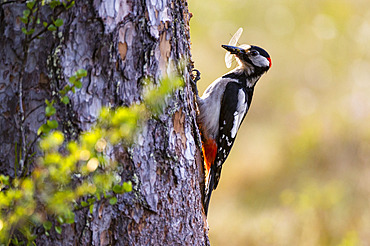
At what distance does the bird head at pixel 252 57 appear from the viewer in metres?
3.77

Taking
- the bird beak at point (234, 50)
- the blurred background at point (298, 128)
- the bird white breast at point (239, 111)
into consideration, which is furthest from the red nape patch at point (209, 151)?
the blurred background at point (298, 128)

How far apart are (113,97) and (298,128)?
5.37m

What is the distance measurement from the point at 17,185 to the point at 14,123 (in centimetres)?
36

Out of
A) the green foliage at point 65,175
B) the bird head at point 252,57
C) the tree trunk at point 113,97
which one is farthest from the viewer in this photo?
the bird head at point 252,57

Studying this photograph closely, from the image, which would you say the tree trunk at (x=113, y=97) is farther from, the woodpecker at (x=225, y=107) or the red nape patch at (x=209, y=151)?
the red nape patch at (x=209, y=151)

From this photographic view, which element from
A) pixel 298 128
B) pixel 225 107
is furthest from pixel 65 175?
pixel 298 128

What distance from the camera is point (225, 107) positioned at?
140 inches

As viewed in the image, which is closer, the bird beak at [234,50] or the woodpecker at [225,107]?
the woodpecker at [225,107]

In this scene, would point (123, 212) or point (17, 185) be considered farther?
point (123, 212)

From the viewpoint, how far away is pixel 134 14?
2059 millimetres

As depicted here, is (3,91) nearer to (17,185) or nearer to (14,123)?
(14,123)

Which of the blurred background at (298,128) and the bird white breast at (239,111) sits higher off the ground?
the blurred background at (298,128)

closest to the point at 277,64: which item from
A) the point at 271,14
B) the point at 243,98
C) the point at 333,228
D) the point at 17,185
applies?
the point at 271,14

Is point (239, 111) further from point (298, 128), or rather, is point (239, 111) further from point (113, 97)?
→ point (298, 128)
